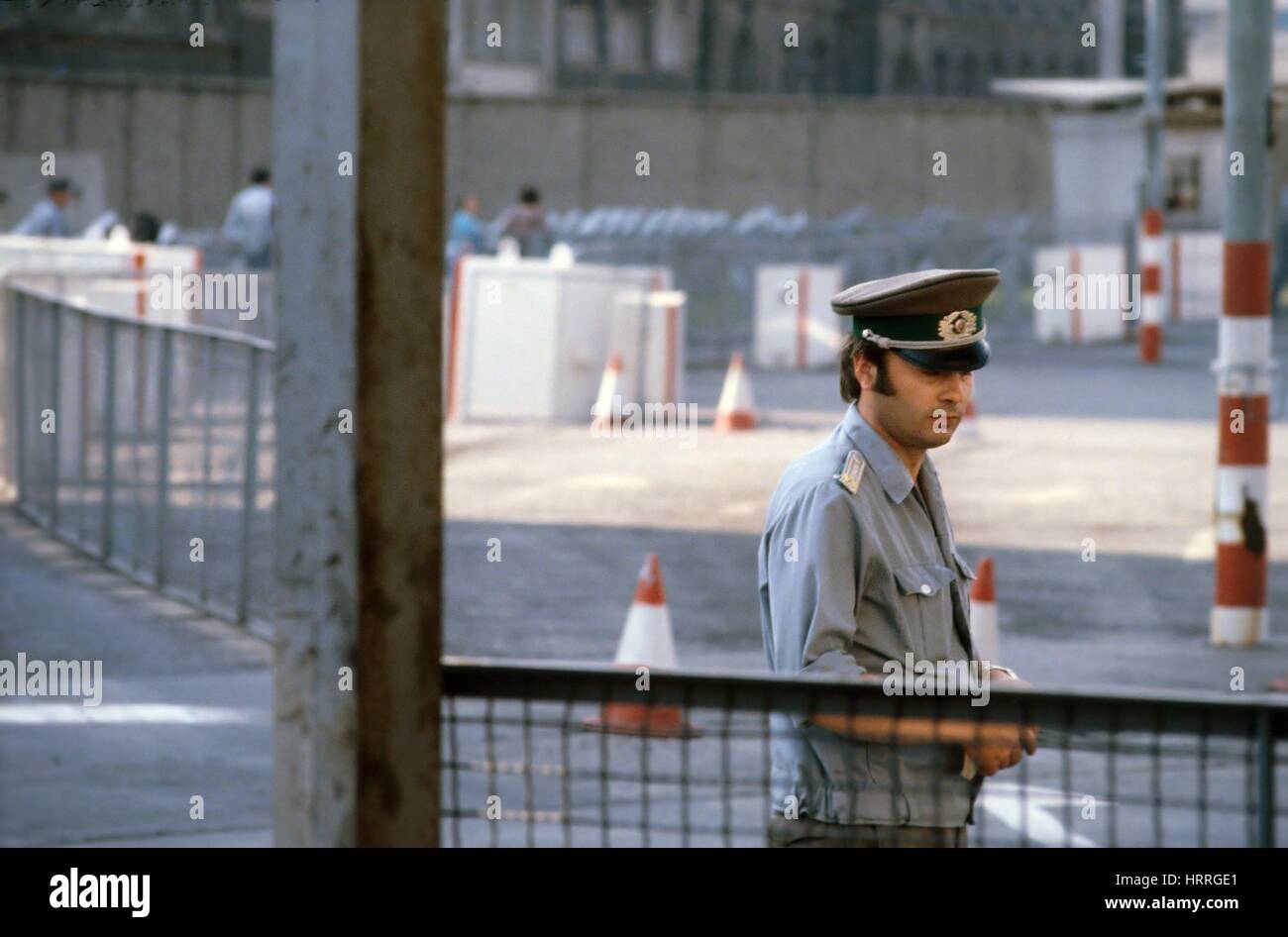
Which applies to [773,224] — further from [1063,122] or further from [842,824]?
[842,824]

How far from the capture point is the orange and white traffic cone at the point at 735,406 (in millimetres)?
18406

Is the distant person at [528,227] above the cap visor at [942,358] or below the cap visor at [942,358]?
above

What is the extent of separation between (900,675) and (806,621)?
167 millimetres

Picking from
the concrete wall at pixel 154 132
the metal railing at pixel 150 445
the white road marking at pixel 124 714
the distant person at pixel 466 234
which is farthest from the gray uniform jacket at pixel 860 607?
the concrete wall at pixel 154 132

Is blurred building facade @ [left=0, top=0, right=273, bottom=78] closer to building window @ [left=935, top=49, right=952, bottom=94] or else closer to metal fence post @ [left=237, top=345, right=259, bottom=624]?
building window @ [left=935, top=49, right=952, bottom=94]

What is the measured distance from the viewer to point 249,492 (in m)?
10.6

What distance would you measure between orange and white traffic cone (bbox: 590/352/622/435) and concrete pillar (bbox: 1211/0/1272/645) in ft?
28.8

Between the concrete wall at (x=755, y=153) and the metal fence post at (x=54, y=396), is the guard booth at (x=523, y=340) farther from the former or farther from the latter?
the concrete wall at (x=755, y=153)

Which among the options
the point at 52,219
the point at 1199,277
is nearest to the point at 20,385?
the point at 52,219

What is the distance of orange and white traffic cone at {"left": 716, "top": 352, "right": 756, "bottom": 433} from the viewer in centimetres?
1841

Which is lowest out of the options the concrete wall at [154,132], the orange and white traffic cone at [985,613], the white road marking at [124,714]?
the white road marking at [124,714]

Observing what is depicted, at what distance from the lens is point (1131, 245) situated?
101 feet

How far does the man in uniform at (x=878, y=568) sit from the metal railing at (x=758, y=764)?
0.05 m

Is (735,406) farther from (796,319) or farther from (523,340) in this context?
(796,319)
